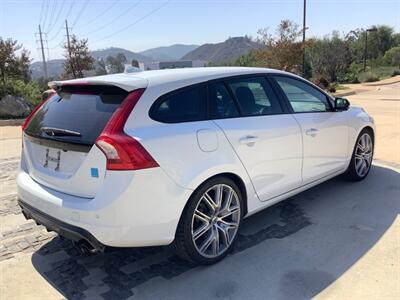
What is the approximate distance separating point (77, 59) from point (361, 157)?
25.8 meters

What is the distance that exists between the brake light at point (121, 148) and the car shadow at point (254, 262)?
724 mm

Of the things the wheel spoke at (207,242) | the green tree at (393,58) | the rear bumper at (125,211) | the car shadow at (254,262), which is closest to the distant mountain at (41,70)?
the car shadow at (254,262)

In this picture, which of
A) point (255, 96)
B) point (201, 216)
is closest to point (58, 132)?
point (201, 216)

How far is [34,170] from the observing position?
11.0ft

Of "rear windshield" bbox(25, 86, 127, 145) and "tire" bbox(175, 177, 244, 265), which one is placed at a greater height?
"rear windshield" bbox(25, 86, 127, 145)

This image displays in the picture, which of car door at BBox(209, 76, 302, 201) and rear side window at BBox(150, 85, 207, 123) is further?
car door at BBox(209, 76, 302, 201)

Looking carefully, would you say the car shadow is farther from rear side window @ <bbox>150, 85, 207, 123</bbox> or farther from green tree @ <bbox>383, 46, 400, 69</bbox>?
green tree @ <bbox>383, 46, 400, 69</bbox>

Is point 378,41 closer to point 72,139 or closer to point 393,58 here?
point 393,58

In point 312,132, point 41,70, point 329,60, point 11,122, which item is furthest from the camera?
point 41,70

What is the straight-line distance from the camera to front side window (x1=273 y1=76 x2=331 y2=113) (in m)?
4.10

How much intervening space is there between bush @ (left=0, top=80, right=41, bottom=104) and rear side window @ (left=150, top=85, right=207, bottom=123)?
14.5 m

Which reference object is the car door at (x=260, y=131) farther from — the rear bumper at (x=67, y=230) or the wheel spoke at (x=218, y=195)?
the rear bumper at (x=67, y=230)

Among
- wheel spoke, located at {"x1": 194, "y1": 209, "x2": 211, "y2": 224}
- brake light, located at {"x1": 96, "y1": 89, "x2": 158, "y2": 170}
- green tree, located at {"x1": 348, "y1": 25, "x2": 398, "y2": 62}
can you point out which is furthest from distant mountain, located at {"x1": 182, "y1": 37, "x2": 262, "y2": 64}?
brake light, located at {"x1": 96, "y1": 89, "x2": 158, "y2": 170}

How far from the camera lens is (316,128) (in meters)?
4.24
